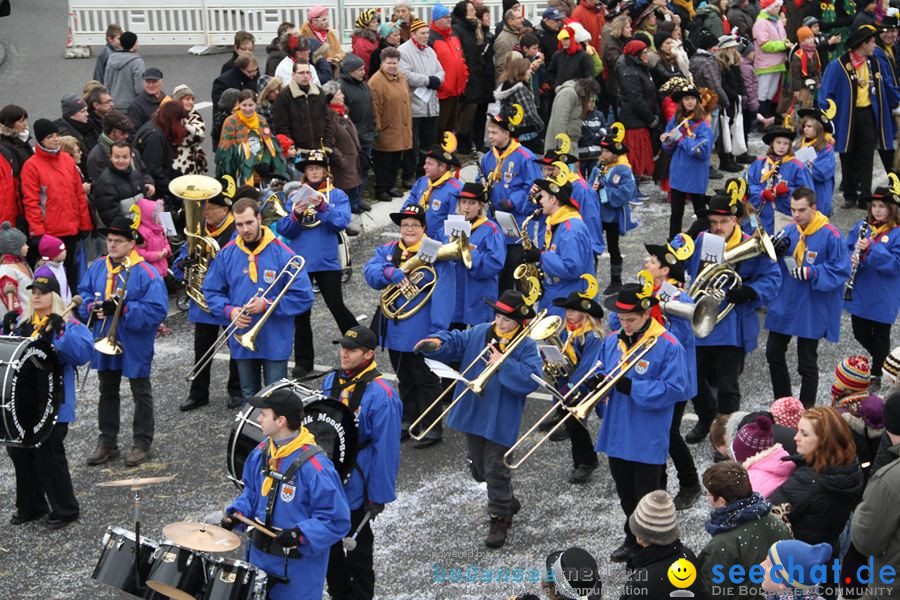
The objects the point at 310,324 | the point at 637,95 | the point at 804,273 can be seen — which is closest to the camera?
the point at 804,273

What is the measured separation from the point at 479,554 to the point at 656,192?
915cm

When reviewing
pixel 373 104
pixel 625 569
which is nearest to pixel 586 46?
pixel 373 104

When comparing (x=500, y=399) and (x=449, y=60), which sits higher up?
(x=449, y=60)

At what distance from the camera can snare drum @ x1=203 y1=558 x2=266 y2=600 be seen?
6.65 meters

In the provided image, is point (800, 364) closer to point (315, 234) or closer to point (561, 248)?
point (561, 248)

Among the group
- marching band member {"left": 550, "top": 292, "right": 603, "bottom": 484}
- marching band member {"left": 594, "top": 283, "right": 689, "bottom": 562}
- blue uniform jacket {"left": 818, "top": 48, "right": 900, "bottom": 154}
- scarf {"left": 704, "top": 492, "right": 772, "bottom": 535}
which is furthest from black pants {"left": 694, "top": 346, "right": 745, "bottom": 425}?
blue uniform jacket {"left": 818, "top": 48, "right": 900, "bottom": 154}

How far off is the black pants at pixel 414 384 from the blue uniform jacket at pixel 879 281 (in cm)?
354

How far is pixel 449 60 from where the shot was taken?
17.0m

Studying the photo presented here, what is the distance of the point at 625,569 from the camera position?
28.1ft

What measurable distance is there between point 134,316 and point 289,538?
3745mm

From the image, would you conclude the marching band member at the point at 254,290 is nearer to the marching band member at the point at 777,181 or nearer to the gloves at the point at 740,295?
the gloves at the point at 740,295

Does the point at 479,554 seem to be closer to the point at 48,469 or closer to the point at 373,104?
the point at 48,469

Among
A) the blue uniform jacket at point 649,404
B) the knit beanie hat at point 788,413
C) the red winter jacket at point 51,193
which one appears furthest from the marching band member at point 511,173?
the knit beanie hat at point 788,413

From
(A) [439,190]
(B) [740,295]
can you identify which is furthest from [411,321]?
(B) [740,295]
